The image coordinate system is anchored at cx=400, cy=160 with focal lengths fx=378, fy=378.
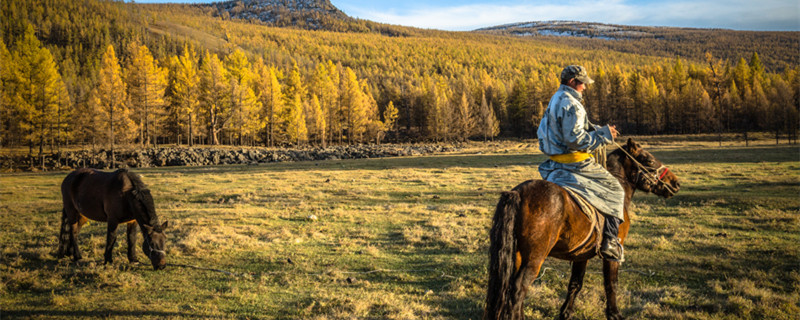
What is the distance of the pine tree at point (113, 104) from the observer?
41.9m

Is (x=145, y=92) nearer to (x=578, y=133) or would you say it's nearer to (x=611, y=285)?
(x=578, y=133)

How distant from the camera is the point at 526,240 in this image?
Answer: 3879 millimetres

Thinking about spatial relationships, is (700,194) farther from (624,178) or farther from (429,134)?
(429,134)

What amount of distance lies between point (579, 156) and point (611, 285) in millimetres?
1874

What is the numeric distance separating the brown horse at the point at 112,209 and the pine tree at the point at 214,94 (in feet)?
152

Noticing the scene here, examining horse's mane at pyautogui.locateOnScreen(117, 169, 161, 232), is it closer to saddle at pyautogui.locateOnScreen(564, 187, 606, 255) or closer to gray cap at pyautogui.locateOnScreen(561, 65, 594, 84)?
saddle at pyautogui.locateOnScreen(564, 187, 606, 255)

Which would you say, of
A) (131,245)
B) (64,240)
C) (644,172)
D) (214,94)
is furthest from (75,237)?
(214,94)

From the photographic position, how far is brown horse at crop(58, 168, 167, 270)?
7270mm

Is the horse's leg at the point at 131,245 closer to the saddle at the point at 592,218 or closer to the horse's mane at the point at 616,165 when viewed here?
the saddle at the point at 592,218

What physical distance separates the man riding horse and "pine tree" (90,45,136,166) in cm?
4745

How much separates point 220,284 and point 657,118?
89.3 m

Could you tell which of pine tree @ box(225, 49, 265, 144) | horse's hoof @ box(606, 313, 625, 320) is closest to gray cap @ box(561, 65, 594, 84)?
horse's hoof @ box(606, 313, 625, 320)

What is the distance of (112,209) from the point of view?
747cm

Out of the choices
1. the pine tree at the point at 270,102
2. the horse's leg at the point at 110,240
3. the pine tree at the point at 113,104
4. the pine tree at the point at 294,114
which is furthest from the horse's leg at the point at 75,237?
the pine tree at the point at 294,114
